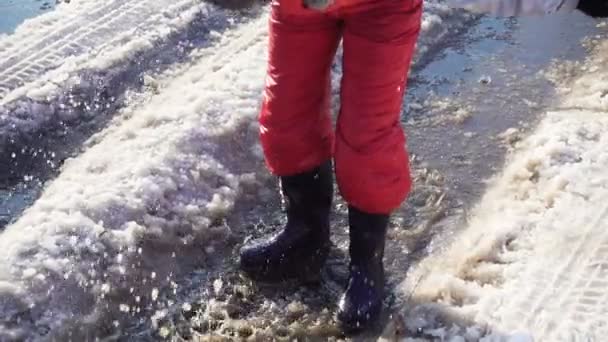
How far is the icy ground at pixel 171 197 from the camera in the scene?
2.66 meters

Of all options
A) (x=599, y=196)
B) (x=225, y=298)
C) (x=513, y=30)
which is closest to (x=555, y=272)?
(x=599, y=196)

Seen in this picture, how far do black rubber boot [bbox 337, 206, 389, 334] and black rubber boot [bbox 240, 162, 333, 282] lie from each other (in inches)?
7.1

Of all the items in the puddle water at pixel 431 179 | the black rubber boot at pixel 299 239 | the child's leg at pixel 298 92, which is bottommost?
the puddle water at pixel 431 179

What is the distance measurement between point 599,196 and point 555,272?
46 centimetres

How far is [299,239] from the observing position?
2.91m

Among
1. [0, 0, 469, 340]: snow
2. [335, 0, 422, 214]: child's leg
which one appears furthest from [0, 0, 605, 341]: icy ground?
[335, 0, 422, 214]: child's leg

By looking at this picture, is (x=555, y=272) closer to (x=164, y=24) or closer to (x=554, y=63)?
(x=554, y=63)

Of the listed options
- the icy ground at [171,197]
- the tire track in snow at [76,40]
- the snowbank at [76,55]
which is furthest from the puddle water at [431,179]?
the tire track in snow at [76,40]

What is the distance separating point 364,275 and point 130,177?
2.81 ft

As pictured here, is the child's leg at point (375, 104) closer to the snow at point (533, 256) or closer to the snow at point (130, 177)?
the snow at point (533, 256)

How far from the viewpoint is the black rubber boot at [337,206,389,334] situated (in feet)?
8.76

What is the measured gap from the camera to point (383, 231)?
2.74 metres

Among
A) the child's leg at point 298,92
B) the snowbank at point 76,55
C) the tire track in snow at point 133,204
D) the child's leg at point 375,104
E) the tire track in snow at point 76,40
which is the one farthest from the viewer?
the tire track in snow at point 76,40

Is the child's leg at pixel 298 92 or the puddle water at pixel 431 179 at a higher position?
the child's leg at pixel 298 92
